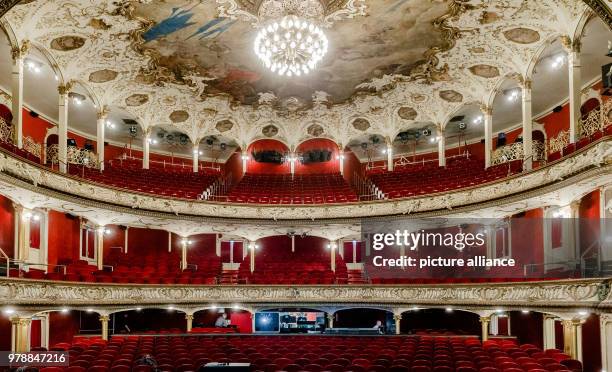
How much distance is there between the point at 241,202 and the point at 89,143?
821 cm

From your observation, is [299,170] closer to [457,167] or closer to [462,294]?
[457,167]

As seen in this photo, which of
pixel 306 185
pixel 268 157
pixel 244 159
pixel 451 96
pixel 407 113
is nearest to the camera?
pixel 451 96

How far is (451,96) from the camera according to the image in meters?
23.1

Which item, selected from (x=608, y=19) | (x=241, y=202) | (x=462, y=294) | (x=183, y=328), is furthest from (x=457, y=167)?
(x=608, y=19)

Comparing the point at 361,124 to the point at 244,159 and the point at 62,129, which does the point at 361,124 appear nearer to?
the point at 244,159

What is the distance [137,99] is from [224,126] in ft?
17.0

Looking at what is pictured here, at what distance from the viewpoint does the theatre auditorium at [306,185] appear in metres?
14.1

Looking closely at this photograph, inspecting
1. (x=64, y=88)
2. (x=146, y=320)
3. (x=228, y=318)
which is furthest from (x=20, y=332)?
(x=228, y=318)

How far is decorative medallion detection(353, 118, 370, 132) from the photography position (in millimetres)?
27031

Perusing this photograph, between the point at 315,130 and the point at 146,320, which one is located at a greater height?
the point at 315,130

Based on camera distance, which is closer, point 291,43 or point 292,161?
point 291,43

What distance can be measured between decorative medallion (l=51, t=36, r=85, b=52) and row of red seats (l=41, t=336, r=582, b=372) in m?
9.29

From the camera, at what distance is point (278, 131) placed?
2845 centimetres

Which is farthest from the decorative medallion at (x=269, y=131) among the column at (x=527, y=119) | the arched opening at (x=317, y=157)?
the column at (x=527, y=119)
